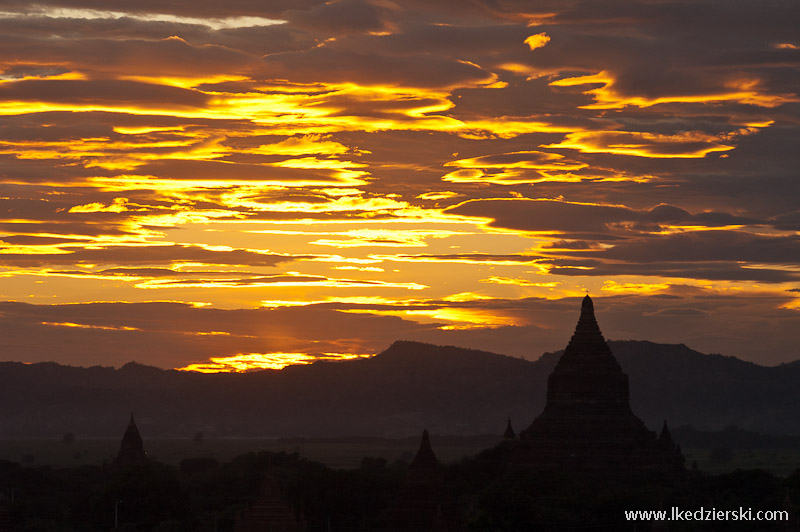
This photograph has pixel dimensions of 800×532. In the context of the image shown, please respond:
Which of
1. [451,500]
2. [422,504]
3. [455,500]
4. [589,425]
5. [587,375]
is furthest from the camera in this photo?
[587,375]

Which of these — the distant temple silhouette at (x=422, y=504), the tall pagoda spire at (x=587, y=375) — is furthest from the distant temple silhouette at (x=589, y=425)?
the distant temple silhouette at (x=422, y=504)

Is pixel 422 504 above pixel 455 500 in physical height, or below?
below

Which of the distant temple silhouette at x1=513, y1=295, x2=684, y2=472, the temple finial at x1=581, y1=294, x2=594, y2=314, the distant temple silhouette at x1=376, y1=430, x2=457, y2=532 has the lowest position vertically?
the distant temple silhouette at x1=376, y1=430, x2=457, y2=532

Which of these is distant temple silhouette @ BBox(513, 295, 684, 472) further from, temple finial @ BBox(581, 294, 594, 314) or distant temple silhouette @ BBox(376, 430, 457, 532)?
distant temple silhouette @ BBox(376, 430, 457, 532)

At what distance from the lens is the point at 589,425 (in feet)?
499

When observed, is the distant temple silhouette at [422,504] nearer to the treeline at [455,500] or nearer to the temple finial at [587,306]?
the treeline at [455,500]

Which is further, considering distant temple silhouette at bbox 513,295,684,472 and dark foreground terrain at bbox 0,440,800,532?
distant temple silhouette at bbox 513,295,684,472

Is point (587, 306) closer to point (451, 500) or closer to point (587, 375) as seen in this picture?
point (587, 375)

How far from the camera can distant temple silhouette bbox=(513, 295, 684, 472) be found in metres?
149

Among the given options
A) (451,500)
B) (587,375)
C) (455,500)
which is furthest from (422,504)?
(587,375)

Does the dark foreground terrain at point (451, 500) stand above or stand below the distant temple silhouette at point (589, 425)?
below

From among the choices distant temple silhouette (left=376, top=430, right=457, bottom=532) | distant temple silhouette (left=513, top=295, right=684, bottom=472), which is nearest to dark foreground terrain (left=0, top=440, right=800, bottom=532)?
distant temple silhouette (left=376, top=430, right=457, bottom=532)

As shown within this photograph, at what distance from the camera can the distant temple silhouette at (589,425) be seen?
149000 millimetres

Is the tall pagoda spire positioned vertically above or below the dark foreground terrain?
above
